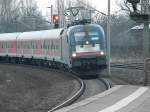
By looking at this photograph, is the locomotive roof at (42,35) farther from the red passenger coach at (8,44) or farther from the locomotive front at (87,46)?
the locomotive front at (87,46)

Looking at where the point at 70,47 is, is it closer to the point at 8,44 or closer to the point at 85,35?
the point at 85,35

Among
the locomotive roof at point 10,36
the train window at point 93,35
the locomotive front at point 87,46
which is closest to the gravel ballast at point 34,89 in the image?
the locomotive front at point 87,46

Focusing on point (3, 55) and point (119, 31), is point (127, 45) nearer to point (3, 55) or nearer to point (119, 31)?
point (119, 31)

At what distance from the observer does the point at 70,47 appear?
96.5ft

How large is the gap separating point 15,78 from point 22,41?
487 inches

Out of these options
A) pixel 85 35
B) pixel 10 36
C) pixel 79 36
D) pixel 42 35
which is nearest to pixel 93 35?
pixel 85 35

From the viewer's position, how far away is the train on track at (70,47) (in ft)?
96.2

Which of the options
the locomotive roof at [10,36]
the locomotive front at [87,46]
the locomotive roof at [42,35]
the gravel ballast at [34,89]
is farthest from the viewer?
the locomotive roof at [10,36]

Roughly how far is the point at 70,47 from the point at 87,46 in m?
0.93

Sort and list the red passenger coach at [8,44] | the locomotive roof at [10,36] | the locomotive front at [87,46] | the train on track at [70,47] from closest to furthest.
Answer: the locomotive front at [87,46]
the train on track at [70,47]
the red passenger coach at [8,44]
the locomotive roof at [10,36]

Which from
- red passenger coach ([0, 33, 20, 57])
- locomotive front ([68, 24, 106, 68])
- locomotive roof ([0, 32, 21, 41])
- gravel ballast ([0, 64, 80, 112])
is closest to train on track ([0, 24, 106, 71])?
locomotive front ([68, 24, 106, 68])

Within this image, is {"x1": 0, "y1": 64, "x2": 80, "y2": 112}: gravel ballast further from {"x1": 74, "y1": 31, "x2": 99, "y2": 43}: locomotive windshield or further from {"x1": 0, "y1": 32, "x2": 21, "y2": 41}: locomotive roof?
{"x1": 0, "y1": 32, "x2": 21, "y2": 41}: locomotive roof

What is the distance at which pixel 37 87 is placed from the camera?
27.4m

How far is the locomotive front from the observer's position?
29172 mm
